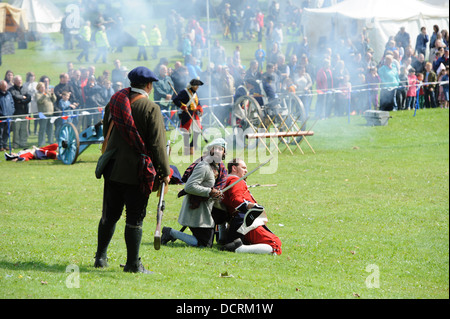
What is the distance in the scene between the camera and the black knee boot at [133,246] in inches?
240

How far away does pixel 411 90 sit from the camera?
21656 mm

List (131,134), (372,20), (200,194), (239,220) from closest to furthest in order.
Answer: (131,134) < (200,194) < (239,220) < (372,20)

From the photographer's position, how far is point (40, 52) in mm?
28797

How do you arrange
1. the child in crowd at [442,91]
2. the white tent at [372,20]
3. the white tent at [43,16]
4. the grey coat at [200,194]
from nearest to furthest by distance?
the grey coat at [200,194]
the child in crowd at [442,91]
the white tent at [372,20]
the white tent at [43,16]

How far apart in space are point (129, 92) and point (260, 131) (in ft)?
35.3

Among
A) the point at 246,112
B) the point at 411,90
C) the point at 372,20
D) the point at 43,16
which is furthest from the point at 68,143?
the point at 372,20

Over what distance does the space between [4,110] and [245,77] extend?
712cm

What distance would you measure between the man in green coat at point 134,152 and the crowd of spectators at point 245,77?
35.1 feet

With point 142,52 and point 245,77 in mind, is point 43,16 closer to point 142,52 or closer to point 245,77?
point 142,52

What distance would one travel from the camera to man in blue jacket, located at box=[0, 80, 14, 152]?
1625cm

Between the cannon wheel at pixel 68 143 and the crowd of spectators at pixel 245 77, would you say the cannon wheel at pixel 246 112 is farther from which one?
the cannon wheel at pixel 68 143

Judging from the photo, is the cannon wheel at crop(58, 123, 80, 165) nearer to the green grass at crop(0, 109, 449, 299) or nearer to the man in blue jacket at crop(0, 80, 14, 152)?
the green grass at crop(0, 109, 449, 299)

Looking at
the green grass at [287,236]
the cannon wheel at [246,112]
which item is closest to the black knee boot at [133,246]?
the green grass at [287,236]

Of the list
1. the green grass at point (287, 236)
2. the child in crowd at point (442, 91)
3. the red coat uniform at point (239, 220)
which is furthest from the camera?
the child in crowd at point (442, 91)
